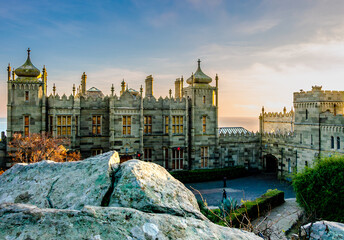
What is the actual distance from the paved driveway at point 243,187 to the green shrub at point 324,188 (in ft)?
22.5

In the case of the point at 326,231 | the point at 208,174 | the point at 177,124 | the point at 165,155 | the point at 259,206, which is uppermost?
the point at 177,124

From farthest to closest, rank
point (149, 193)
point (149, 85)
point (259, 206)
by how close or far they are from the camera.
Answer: point (149, 85) → point (259, 206) → point (149, 193)

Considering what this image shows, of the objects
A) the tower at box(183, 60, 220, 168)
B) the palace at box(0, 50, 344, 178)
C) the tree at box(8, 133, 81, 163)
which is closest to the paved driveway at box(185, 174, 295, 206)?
the palace at box(0, 50, 344, 178)

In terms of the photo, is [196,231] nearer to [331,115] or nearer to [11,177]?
[11,177]

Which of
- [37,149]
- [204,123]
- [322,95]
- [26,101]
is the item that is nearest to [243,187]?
[204,123]

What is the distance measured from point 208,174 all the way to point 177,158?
13.5ft

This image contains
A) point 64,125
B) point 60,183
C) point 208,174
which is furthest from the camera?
point 208,174

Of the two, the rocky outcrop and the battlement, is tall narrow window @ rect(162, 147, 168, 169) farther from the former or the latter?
the rocky outcrop

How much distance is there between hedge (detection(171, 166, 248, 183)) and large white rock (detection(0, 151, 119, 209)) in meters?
24.9

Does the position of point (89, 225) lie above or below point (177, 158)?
above

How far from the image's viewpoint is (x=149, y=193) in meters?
4.51

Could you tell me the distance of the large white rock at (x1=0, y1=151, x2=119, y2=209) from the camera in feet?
15.5

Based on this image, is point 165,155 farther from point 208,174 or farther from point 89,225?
point 89,225

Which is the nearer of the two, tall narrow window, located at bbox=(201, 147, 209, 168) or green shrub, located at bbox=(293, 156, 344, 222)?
green shrub, located at bbox=(293, 156, 344, 222)
